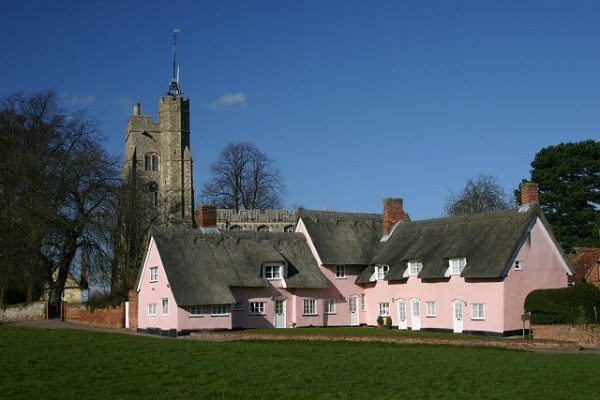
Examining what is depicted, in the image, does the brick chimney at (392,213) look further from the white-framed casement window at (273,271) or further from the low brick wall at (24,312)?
the low brick wall at (24,312)

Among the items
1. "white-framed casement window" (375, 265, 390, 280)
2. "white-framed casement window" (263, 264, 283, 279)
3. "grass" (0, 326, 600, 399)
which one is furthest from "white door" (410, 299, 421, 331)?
"grass" (0, 326, 600, 399)

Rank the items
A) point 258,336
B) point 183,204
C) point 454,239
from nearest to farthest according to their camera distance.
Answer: point 258,336 < point 454,239 < point 183,204

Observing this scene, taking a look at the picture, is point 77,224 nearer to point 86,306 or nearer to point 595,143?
point 86,306

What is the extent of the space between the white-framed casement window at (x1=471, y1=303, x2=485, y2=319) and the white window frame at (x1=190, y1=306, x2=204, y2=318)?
1414cm

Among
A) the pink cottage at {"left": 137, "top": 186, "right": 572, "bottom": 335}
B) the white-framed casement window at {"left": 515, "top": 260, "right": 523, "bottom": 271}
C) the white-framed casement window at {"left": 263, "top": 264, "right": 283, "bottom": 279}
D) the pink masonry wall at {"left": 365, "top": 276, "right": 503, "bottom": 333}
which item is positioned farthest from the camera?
the white-framed casement window at {"left": 263, "top": 264, "right": 283, "bottom": 279}

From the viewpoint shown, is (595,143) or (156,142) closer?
(595,143)

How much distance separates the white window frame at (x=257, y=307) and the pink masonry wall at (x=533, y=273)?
14.2 m

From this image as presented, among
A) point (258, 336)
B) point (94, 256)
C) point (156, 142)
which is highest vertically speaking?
point (156, 142)

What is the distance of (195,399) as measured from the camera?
1717cm

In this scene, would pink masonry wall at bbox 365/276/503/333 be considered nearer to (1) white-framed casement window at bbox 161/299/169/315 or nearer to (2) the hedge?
(2) the hedge

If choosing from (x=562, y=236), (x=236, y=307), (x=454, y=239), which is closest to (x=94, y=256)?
(x=236, y=307)

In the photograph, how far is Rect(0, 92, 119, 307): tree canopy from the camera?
1955 inches

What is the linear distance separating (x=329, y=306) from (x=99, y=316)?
14.1m

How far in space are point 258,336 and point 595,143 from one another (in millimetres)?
39765
